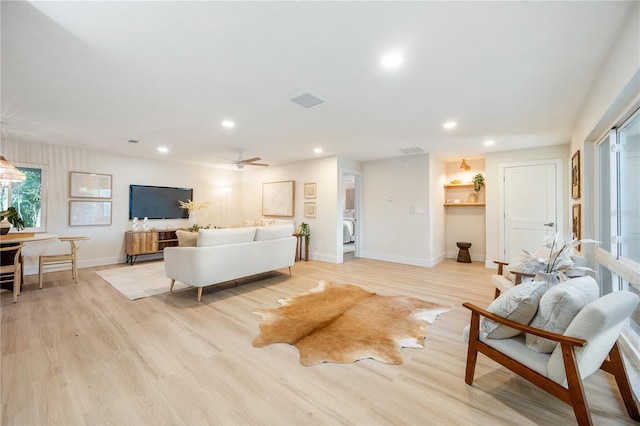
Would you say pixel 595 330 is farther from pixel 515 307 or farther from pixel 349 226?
pixel 349 226

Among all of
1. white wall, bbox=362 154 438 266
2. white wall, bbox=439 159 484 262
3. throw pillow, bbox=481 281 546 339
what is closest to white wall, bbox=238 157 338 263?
white wall, bbox=362 154 438 266

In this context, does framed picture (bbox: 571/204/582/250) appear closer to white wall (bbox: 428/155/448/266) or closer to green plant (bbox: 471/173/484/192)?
white wall (bbox: 428/155/448/266)

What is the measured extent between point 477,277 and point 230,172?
6.83 m

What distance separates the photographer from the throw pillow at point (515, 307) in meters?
1.54

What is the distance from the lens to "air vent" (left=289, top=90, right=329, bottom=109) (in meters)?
2.69

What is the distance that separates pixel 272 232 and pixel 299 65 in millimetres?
2627

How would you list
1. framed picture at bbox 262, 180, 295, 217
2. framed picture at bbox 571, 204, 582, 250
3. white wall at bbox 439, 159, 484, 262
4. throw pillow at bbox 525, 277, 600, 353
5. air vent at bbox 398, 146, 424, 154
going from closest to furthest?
throw pillow at bbox 525, 277, 600, 353
framed picture at bbox 571, 204, 582, 250
air vent at bbox 398, 146, 424, 154
white wall at bbox 439, 159, 484, 262
framed picture at bbox 262, 180, 295, 217

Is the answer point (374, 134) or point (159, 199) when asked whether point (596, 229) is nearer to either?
point (374, 134)

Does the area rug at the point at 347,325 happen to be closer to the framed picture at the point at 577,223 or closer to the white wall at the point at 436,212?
the framed picture at the point at 577,223

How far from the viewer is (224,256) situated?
11.3 feet

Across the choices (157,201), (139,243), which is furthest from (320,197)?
(139,243)

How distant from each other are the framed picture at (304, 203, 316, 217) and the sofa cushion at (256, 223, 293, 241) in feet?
5.30

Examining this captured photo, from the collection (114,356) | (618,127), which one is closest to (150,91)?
(114,356)

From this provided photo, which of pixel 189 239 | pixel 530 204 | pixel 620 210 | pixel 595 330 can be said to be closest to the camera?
pixel 595 330
